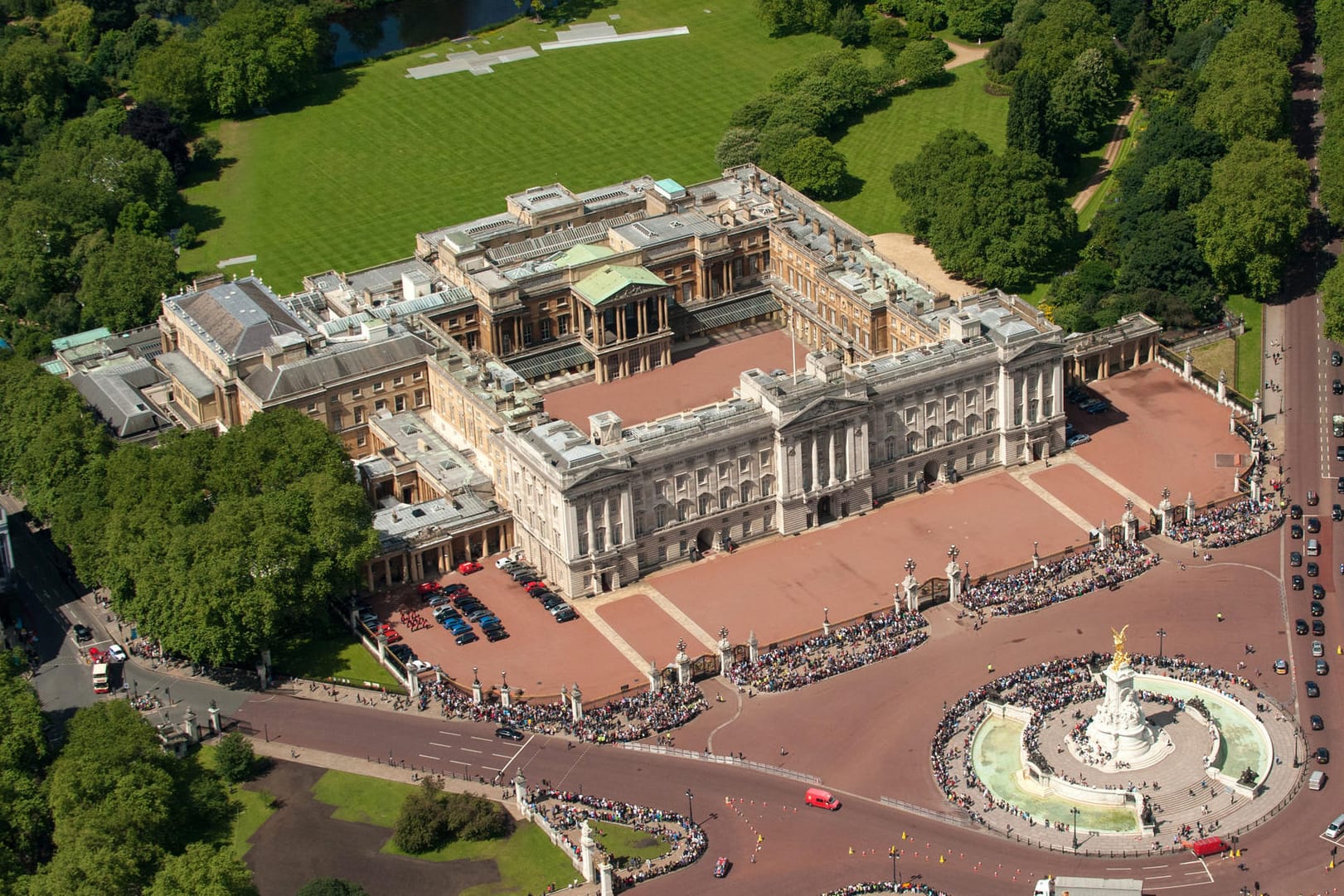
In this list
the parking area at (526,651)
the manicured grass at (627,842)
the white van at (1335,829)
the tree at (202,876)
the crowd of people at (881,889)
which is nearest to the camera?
the tree at (202,876)

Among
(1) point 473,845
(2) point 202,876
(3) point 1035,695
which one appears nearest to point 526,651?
(1) point 473,845

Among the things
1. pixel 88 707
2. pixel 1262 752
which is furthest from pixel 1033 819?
pixel 88 707

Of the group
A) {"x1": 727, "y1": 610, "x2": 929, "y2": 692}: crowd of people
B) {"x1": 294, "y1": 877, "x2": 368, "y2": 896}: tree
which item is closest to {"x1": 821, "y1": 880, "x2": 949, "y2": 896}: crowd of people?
{"x1": 727, "y1": 610, "x2": 929, "y2": 692}: crowd of people

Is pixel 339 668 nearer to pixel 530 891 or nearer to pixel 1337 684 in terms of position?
pixel 530 891

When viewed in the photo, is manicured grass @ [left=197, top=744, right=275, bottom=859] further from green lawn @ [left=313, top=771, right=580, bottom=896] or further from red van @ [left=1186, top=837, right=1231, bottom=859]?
red van @ [left=1186, top=837, right=1231, bottom=859]

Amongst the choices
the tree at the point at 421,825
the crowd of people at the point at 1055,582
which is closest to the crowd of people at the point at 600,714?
the tree at the point at 421,825

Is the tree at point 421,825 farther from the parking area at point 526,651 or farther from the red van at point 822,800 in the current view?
the red van at point 822,800
